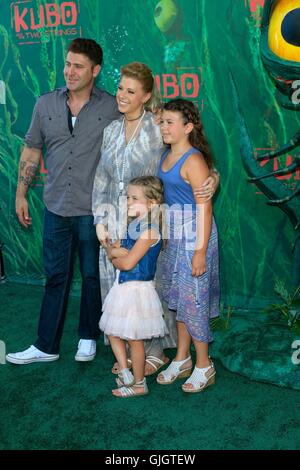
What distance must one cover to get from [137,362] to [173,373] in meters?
0.26

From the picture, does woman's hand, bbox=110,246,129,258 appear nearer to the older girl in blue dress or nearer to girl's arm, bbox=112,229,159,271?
girl's arm, bbox=112,229,159,271

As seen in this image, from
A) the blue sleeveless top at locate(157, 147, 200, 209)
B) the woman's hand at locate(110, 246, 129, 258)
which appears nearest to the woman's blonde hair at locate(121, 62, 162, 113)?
the blue sleeveless top at locate(157, 147, 200, 209)

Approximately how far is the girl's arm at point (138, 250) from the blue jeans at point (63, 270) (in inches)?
17.1

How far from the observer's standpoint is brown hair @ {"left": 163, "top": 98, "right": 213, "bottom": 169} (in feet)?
8.84

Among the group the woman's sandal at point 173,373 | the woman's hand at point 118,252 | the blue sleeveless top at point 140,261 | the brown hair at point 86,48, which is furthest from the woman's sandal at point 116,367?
the brown hair at point 86,48

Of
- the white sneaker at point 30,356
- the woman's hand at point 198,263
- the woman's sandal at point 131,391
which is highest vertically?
the woman's hand at point 198,263

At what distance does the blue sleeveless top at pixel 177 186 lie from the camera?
2711 mm

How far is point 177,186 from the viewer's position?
2732 millimetres

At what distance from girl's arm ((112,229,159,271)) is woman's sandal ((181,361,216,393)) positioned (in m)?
0.65

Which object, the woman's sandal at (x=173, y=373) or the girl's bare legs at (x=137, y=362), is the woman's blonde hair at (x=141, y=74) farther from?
the woman's sandal at (x=173, y=373)

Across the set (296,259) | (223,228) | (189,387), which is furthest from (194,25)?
(189,387)

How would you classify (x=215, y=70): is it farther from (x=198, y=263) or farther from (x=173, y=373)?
(x=173, y=373)

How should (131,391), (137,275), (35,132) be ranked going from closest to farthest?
(137,275), (131,391), (35,132)

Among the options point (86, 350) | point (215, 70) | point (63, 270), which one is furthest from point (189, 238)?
point (215, 70)
